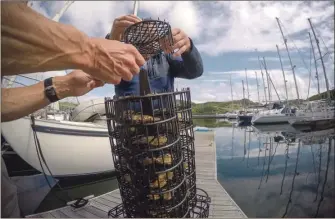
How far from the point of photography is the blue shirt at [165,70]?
1.50 meters

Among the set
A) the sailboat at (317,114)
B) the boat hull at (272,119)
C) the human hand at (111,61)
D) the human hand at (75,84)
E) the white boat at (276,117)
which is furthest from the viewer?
the boat hull at (272,119)

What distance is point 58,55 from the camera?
0.51 m

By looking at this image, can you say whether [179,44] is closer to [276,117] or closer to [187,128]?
[187,128]

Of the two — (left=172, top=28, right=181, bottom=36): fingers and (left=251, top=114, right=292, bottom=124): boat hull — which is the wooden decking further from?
(left=251, top=114, right=292, bottom=124): boat hull

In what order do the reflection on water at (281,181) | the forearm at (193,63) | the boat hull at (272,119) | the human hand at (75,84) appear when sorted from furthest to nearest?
the boat hull at (272,119) < the reflection on water at (281,181) < the forearm at (193,63) < the human hand at (75,84)

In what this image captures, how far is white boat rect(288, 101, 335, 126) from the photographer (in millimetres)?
19891

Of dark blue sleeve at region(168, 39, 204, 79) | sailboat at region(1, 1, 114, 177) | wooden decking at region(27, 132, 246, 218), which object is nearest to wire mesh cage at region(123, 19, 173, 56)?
dark blue sleeve at region(168, 39, 204, 79)

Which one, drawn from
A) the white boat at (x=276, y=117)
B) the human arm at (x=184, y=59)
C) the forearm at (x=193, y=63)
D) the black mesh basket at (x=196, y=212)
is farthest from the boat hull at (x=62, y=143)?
the white boat at (x=276, y=117)

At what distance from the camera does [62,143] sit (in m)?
4.49

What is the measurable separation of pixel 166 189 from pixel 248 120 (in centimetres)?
3394

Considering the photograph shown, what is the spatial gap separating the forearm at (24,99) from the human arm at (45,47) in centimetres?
76

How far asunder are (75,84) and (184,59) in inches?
28.5

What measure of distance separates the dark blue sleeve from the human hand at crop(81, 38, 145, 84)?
876 millimetres

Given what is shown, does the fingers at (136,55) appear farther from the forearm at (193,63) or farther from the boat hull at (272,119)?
the boat hull at (272,119)
